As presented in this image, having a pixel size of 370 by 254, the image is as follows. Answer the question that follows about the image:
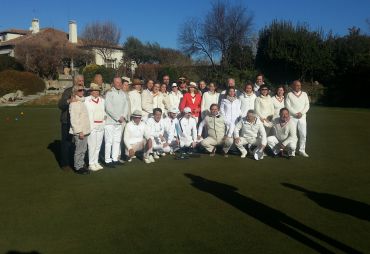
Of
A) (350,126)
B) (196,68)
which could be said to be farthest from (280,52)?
(350,126)

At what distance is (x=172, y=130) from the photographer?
9891 millimetres

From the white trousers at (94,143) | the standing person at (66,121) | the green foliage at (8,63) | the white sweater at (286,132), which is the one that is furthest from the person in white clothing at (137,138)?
the green foliage at (8,63)

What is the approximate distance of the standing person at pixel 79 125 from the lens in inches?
308

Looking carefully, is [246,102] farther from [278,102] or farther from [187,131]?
[187,131]

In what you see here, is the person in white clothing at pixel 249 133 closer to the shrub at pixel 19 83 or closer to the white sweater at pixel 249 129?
the white sweater at pixel 249 129

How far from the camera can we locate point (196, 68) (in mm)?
40375

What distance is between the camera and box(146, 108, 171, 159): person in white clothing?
9.56 metres

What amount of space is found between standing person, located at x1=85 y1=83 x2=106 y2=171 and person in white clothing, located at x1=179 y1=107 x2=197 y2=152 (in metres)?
2.12

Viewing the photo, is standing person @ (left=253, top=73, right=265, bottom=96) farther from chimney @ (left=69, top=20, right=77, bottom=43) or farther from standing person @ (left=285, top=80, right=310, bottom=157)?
chimney @ (left=69, top=20, right=77, bottom=43)

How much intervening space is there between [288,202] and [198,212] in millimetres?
1370

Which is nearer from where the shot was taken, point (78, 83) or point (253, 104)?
point (78, 83)

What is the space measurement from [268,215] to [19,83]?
30783 millimetres

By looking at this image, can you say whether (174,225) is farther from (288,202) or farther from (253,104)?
(253,104)

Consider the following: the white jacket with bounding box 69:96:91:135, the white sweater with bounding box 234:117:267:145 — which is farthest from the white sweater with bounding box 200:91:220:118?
the white jacket with bounding box 69:96:91:135
